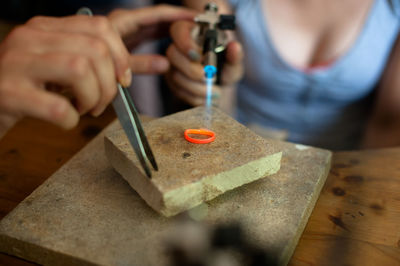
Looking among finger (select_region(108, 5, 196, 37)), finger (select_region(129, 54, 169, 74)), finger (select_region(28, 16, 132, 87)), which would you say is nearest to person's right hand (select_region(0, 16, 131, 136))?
finger (select_region(28, 16, 132, 87))

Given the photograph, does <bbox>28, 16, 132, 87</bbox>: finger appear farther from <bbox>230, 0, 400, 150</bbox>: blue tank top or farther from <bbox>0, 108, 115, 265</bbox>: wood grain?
<bbox>230, 0, 400, 150</bbox>: blue tank top

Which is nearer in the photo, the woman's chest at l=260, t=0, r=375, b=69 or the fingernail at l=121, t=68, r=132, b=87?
the fingernail at l=121, t=68, r=132, b=87

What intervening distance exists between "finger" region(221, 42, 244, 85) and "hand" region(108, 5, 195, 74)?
0.17 meters

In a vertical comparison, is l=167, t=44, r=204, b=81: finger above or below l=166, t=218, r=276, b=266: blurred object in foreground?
above

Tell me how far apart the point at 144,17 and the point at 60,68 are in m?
0.62

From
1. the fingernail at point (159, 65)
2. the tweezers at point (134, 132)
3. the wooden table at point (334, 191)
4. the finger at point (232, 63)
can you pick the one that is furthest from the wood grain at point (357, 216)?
the fingernail at point (159, 65)

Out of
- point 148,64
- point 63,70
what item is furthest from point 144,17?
point 63,70

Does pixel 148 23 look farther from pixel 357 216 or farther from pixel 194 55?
pixel 357 216

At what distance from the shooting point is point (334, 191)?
699mm

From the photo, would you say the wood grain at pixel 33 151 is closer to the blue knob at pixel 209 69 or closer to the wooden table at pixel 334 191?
the wooden table at pixel 334 191

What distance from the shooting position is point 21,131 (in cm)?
86

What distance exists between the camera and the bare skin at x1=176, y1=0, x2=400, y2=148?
1154 millimetres

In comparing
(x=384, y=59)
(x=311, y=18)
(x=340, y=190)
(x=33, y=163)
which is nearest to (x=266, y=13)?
(x=311, y=18)

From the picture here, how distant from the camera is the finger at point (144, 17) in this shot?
1051 millimetres
